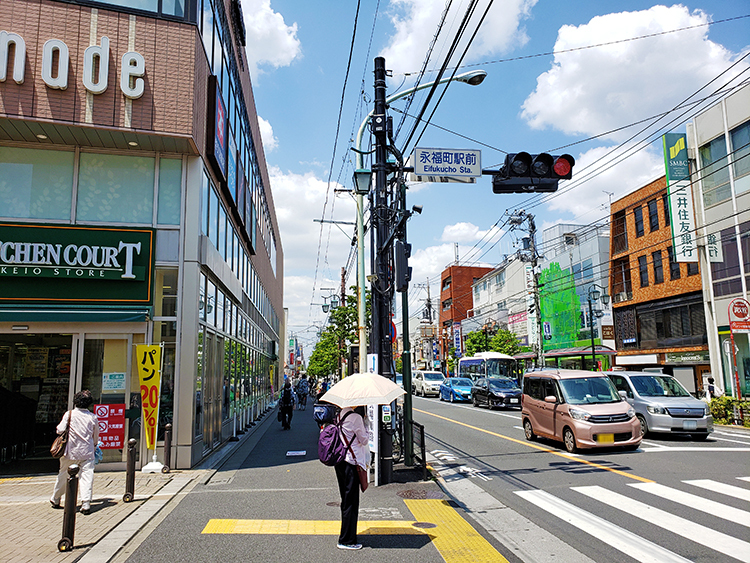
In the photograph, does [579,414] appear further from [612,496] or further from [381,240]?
[381,240]

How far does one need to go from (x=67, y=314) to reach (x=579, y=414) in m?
11.2

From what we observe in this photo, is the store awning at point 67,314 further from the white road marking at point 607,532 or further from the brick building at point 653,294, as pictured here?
the brick building at point 653,294

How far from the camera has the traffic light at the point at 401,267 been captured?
9883 mm

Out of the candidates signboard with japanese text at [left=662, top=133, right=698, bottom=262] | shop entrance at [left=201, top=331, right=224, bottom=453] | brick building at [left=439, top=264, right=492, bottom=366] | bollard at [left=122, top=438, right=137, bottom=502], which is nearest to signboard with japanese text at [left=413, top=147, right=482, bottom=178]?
bollard at [left=122, top=438, right=137, bottom=502]

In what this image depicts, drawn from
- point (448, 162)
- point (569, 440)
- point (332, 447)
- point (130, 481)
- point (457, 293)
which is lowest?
point (569, 440)

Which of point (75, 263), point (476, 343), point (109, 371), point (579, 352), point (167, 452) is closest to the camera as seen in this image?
point (167, 452)

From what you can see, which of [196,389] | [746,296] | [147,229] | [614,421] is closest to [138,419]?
[196,389]

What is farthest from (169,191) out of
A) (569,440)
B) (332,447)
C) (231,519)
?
(569,440)

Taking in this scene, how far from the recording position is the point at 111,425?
1094 cm

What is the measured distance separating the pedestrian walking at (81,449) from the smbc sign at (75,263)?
3888 mm

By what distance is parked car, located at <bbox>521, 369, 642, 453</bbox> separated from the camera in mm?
12344

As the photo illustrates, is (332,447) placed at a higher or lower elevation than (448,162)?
lower

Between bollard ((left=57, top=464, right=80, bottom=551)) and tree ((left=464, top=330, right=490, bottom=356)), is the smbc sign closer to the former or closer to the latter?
Result: bollard ((left=57, top=464, right=80, bottom=551))

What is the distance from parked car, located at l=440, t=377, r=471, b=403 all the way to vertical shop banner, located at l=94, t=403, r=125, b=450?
26.0 meters
